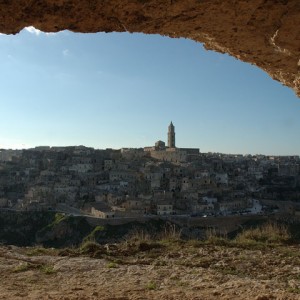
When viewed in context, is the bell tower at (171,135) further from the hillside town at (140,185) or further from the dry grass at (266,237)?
the dry grass at (266,237)

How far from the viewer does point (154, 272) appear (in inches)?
241

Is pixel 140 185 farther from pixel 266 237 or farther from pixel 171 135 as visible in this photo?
pixel 266 237

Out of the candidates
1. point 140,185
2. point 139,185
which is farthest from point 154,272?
point 139,185

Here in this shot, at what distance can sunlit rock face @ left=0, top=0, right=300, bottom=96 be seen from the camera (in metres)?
2.97

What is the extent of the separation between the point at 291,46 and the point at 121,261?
4.79 meters

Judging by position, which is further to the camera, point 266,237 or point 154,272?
point 266,237

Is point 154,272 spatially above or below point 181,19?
below

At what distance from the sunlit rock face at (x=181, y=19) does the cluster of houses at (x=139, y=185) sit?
37921 millimetres

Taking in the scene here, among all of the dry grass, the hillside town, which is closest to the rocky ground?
the dry grass

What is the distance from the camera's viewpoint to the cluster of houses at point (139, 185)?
45.3m

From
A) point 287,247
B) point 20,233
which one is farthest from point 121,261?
point 20,233

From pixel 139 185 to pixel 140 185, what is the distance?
23cm

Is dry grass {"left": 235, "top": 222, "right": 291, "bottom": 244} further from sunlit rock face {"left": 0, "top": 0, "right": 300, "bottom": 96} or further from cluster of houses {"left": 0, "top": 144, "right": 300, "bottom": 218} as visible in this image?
cluster of houses {"left": 0, "top": 144, "right": 300, "bottom": 218}

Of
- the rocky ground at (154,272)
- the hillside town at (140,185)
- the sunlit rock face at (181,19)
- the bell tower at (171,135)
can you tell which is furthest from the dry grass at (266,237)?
the bell tower at (171,135)
